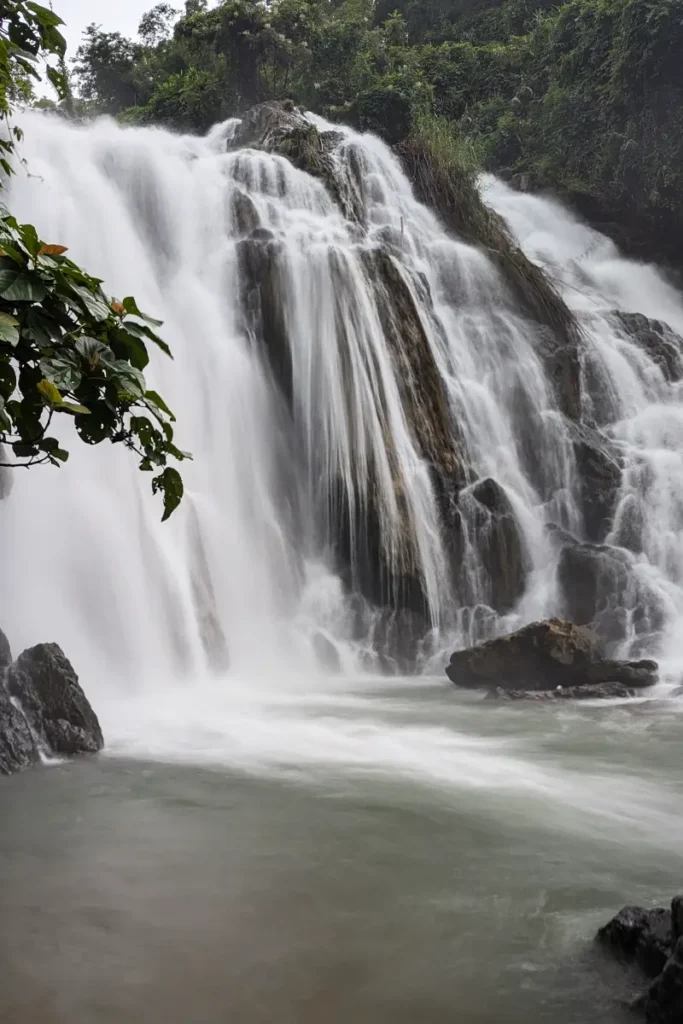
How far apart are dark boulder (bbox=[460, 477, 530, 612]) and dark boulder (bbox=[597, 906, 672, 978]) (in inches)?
432

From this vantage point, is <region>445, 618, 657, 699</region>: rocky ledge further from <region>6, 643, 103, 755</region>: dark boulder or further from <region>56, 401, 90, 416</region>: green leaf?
<region>56, 401, 90, 416</region>: green leaf

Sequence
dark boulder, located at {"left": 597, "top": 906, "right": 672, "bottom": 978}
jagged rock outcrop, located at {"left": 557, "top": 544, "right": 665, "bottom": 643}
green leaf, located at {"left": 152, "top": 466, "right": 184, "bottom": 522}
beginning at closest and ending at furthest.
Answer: green leaf, located at {"left": 152, "top": 466, "right": 184, "bottom": 522} → dark boulder, located at {"left": 597, "top": 906, "right": 672, "bottom": 978} → jagged rock outcrop, located at {"left": 557, "top": 544, "right": 665, "bottom": 643}

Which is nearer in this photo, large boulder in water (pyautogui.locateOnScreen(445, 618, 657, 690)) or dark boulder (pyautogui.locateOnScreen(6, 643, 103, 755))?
dark boulder (pyautogui.locateOnScreen(6, 643, 103, 755))

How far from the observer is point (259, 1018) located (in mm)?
3590

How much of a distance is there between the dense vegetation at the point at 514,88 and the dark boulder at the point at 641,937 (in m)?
24.8

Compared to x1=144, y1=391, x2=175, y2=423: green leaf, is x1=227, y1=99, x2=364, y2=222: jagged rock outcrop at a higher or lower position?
higher

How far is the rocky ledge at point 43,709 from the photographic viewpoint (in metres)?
7.33

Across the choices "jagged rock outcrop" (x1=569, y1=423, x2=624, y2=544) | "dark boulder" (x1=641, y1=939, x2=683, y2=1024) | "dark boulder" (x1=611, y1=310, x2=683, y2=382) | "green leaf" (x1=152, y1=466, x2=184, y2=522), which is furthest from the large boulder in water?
"dark boulder" (x1=611, y1=310, x2=683, y2=382)

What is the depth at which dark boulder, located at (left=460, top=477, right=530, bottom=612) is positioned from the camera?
49.8ft

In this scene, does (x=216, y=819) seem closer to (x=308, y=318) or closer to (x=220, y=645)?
(x=220, y=645)

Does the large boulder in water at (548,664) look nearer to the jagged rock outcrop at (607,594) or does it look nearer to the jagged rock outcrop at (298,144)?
the jagged rock outcrop at (607,594)

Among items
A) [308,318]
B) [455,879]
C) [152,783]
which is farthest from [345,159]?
[455,879]

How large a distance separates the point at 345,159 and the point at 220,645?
538 inches

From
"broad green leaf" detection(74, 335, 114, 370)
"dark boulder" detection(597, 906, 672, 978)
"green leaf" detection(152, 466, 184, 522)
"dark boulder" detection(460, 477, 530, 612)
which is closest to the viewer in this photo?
"broad green leaf" detection(74, 335, 114, 370)
